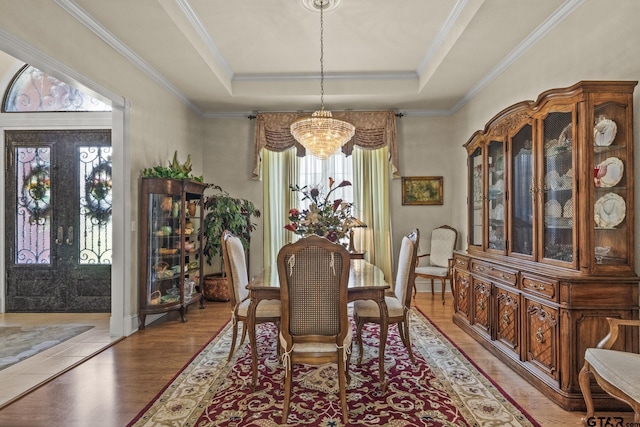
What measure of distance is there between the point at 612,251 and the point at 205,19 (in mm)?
3920

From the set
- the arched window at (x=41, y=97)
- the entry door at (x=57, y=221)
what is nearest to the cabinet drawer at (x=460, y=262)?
the entry door at (x=57, y=221)

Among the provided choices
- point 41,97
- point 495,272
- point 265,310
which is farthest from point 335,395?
point 41,97

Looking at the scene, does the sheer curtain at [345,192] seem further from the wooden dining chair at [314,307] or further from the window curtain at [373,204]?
the wooden dining chair at [314,307]

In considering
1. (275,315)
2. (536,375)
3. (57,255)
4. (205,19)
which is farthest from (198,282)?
(536,375)

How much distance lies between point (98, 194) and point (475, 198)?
459cm

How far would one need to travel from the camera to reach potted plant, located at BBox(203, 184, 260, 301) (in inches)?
198

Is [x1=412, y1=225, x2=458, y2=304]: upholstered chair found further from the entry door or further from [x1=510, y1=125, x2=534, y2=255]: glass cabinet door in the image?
the entry door

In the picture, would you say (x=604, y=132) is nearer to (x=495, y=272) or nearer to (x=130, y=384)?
(x=495, y=272)

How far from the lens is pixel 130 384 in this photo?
256 centimetres

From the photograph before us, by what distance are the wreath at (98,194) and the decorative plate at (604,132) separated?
197 inches

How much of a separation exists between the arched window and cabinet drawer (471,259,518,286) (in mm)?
4752

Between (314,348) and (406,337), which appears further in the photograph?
(406,337)

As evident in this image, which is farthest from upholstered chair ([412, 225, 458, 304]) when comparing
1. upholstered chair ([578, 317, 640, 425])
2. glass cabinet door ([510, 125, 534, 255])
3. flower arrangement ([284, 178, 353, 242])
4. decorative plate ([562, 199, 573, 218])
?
upholstered chair ([578, 317, 640, 425])

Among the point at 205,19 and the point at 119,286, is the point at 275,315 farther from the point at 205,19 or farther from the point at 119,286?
the point at 205,19
